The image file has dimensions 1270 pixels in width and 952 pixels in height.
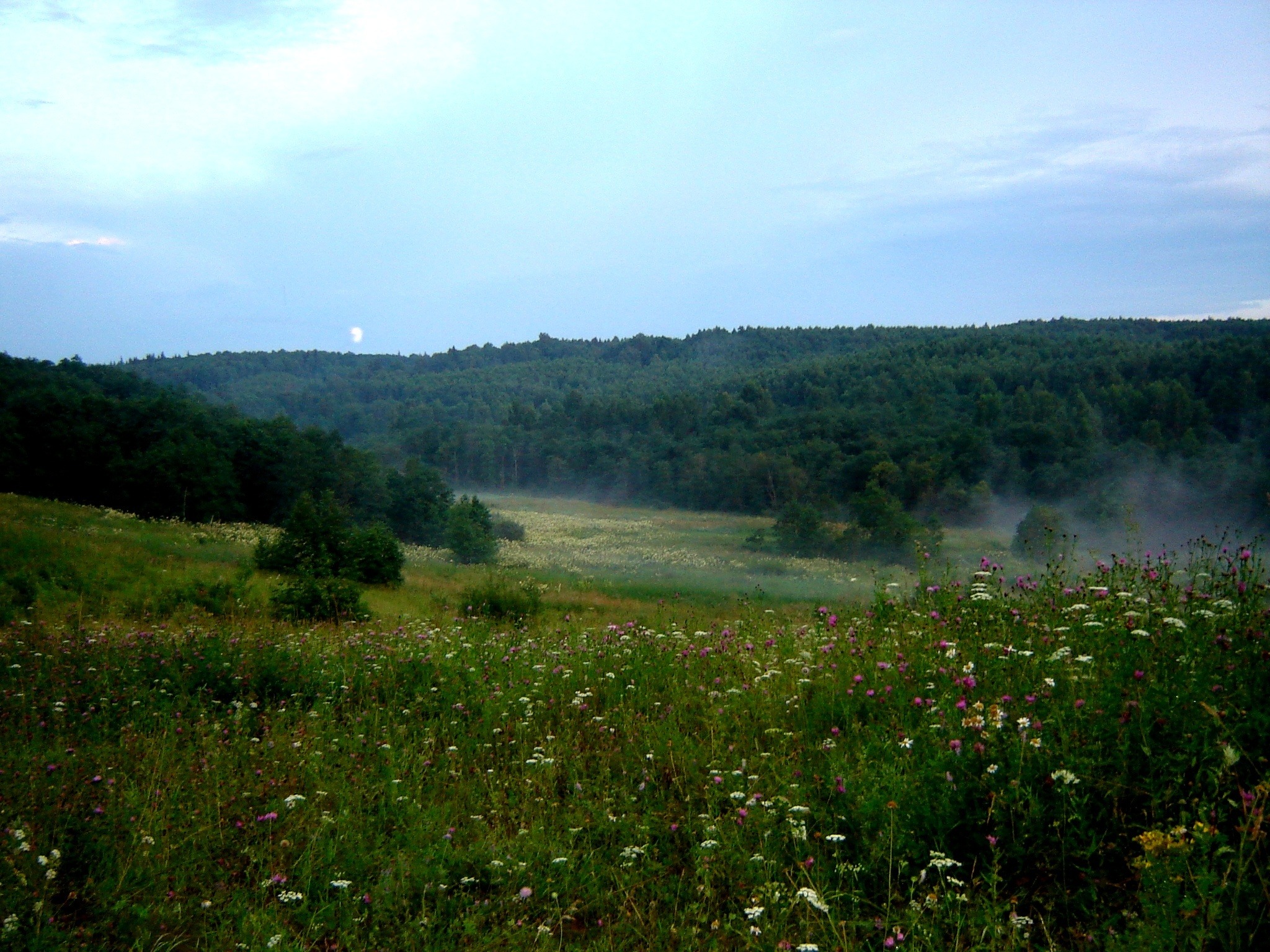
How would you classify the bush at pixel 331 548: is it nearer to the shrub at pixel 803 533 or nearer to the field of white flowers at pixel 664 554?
the field of white flowers at pixel 664 554

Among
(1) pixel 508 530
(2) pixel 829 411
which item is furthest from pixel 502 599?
(2) pixel 829 411

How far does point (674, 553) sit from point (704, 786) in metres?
42.9

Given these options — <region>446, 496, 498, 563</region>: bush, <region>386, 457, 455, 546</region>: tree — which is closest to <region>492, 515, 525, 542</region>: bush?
<region>386, 457, 455, 546</region>: tree

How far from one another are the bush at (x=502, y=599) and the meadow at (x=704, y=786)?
10.1m

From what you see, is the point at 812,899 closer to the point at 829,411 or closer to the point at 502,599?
the point at 502,599

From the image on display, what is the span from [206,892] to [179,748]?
1768 millimetres

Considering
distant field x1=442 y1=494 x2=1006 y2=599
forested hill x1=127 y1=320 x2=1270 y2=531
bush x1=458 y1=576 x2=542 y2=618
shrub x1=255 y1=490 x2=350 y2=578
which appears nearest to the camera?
bush x1=458 y1=576 x2=542 y2=618

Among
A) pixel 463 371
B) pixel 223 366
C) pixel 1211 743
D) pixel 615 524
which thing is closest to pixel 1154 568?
pixel 1211 743

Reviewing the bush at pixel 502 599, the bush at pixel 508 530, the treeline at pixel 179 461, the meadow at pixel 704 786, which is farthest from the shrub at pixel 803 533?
the meadow at pixel 704 786

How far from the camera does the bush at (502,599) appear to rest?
1645 centimetres

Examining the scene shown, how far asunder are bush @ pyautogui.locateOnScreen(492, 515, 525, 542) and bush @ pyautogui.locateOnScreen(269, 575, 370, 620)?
126 feet

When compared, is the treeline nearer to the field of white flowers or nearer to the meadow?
the field of white flowers

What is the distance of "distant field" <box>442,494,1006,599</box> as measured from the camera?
3284cm

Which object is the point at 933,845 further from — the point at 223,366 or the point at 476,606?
the point at 223,366
